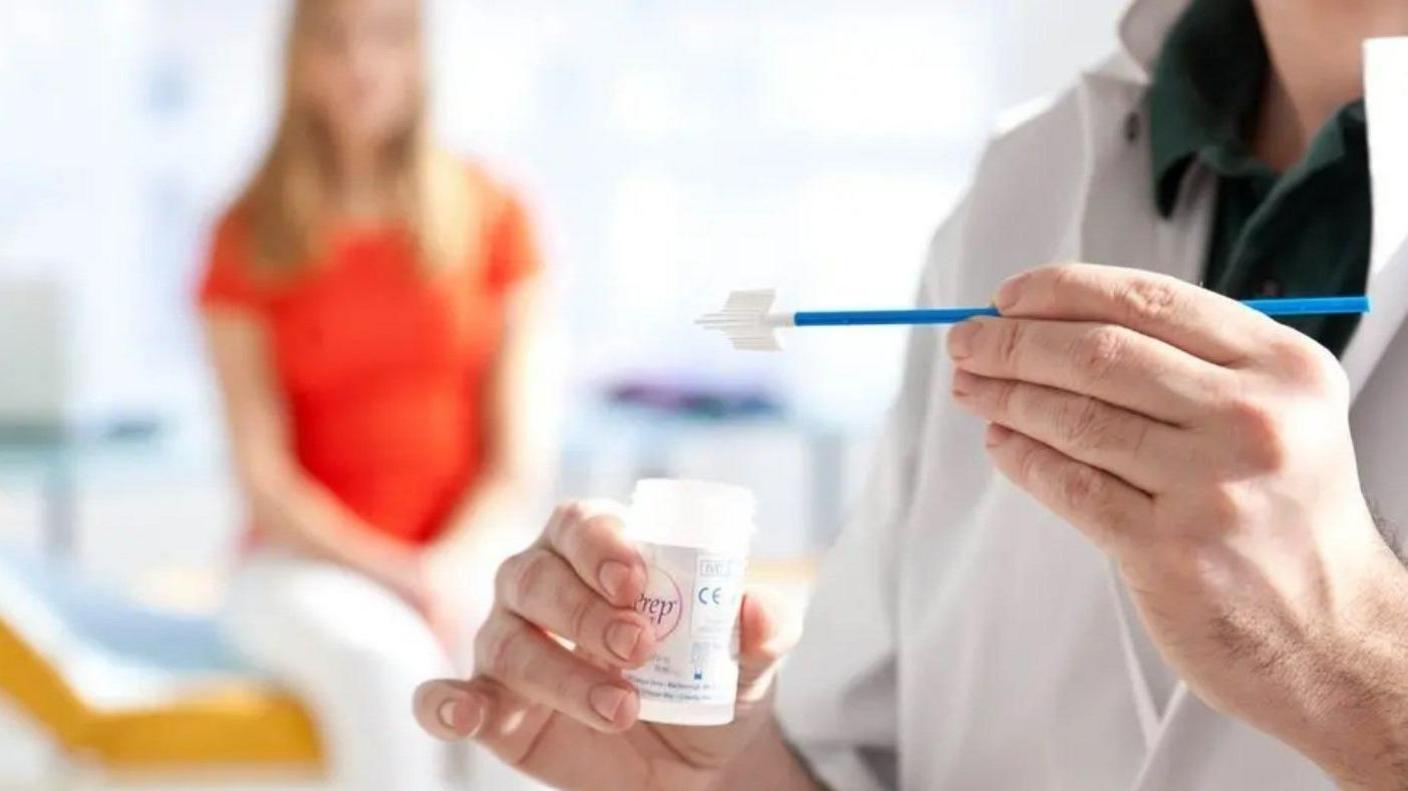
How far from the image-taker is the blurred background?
6.16 metres

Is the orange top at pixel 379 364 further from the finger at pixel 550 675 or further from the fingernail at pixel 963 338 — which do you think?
the fingernail at pixel 963 338

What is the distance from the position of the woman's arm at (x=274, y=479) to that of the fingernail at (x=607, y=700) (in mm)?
1788

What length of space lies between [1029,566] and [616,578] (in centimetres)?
31

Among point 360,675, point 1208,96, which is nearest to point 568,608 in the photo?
point 1208,96

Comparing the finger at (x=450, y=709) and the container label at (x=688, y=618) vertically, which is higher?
the container label at (x=688, y=618)

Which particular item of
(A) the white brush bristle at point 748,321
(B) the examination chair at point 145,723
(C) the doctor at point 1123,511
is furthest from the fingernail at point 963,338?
(B) the examination chair at point 145,723

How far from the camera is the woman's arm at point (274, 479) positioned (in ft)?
9.12

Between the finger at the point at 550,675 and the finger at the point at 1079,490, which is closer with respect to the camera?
the finger at the point at 1079,490

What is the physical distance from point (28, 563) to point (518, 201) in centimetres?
113

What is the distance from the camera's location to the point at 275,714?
2.57m

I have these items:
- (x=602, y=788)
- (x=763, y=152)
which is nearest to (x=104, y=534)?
(x=763, y=152)

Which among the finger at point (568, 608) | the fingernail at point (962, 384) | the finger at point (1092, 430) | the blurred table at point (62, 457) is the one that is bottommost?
the blurred table at point (62, 457)

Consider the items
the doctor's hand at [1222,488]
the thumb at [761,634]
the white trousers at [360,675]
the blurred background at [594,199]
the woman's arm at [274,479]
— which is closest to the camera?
the doctor's hand at [1222,488]

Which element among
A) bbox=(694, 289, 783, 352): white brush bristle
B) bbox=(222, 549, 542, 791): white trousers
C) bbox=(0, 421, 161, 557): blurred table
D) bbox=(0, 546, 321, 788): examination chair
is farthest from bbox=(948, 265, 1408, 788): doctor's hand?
bbox=(0, 421, 161, 557): blurred table
